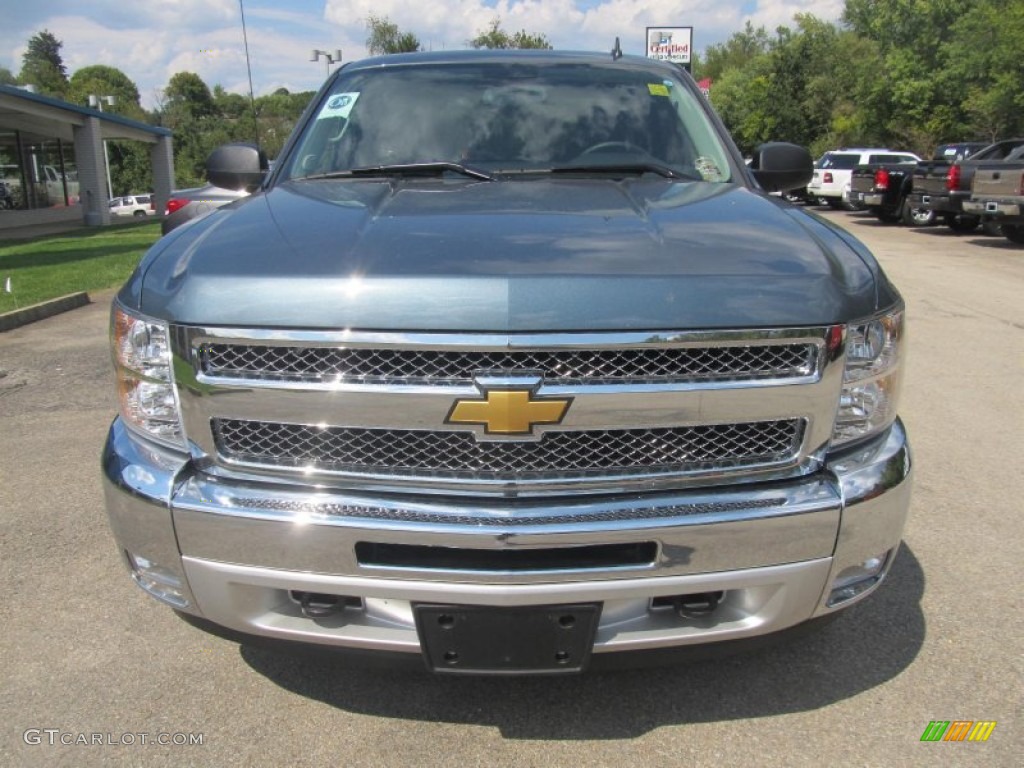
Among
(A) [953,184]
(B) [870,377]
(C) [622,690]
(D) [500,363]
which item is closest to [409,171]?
(D) [500,363]

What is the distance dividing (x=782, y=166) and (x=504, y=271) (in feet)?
7.24

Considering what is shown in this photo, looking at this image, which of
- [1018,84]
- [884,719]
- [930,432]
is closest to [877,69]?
[1018,84]

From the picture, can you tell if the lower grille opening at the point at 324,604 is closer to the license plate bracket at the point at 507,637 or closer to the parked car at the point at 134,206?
the license plate bracket at the point at 507,637

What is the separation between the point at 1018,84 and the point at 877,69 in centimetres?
1593

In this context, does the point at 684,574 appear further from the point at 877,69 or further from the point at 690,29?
the point at 877,69

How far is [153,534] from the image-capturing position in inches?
84.0

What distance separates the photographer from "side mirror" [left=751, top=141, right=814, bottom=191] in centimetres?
370

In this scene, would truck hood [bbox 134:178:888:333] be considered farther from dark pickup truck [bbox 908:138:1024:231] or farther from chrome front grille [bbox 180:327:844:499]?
dark pickup truck [bbox 908:138:1024:231]

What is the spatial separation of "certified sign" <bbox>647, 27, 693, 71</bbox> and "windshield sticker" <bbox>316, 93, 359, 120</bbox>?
25.4 metres

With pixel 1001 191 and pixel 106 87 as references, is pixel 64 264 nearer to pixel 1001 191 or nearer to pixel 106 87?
pixel 1001 191

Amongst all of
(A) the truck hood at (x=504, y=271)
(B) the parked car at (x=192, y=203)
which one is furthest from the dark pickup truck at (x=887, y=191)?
(A) the truck hood at (x=504, y=271)

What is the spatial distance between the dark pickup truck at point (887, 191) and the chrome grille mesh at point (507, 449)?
19.7m

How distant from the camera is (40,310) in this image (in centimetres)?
931

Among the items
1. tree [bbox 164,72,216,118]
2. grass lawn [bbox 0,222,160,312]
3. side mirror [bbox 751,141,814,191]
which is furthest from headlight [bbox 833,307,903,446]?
tree [bbox 164,72,216,118]
